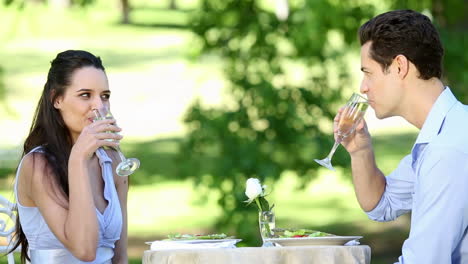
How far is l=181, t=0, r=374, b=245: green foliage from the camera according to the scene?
1030 centimetres

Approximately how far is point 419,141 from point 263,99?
272 inches

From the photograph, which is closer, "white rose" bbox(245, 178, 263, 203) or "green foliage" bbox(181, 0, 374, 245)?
"white rose" bbox(245, 178, 263, 203)

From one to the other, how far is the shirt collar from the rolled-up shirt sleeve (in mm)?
473

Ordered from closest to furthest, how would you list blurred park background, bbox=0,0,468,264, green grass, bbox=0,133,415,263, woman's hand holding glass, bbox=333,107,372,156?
1. woman's hand holding glass, bbox=333,107,372,156
2. blurred park background, bbox=0,0,468,264
3. green grass, bbox=0,133,415,263

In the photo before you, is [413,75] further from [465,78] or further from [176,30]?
[176,30]

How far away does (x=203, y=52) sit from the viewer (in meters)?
11.0

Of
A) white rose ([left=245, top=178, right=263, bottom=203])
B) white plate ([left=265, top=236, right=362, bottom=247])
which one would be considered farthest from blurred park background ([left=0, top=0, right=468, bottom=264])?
white plate ([left=265, top=236, right=362, bottom=247])

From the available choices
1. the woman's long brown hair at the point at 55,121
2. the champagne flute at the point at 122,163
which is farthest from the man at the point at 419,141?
the woman's long brown hair at the point at 55,121

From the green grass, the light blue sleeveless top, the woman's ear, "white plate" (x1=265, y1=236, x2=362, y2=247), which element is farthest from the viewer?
the green grass

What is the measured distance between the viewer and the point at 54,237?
169 inches

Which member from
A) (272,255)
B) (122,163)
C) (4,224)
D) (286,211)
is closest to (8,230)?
(4,224)

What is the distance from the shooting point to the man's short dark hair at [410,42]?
3.61 meters

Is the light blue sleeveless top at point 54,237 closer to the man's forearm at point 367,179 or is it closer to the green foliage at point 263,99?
the man's forearm at point 367,179

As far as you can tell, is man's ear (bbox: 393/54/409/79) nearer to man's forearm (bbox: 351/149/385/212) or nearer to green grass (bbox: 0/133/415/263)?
man's forearm (bbox: 351/149/385/212)
